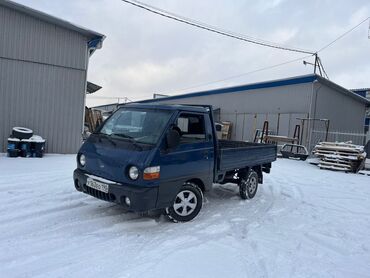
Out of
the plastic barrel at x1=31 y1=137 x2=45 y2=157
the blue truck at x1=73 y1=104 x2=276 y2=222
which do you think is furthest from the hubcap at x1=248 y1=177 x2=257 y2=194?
the plastic barrel at x1=31 y1=137 x2=45 y2=157

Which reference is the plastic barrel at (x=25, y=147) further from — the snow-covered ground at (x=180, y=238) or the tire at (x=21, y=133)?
the snow-covered ground at (x=180, y=238)

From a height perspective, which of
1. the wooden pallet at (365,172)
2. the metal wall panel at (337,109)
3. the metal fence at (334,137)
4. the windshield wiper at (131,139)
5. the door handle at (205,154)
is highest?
the metal wall panel at (337,109)

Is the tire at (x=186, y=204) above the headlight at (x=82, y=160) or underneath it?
underneath

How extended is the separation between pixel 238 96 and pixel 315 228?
58.5 feet

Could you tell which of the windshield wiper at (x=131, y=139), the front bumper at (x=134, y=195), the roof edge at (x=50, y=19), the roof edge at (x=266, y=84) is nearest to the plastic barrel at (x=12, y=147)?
the roof edge at (x=50, y=19)

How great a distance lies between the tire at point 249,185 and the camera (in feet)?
21.3

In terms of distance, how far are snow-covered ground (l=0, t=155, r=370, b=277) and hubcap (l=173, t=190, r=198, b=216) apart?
209mm

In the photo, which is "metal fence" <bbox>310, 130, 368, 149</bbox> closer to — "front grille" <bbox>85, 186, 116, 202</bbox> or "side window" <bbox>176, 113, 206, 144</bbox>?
"side window" <bbox>176, 113, 206, 144</bbox>

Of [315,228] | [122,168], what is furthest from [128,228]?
[315,228]

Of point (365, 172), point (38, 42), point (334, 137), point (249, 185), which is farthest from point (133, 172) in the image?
point (334, 137)

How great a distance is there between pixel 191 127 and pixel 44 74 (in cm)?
812

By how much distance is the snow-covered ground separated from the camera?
3.40m

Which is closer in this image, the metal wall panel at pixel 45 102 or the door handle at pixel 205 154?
the door handle at pixel 205 154

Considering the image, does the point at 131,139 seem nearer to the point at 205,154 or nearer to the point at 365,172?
the point at 205,154
